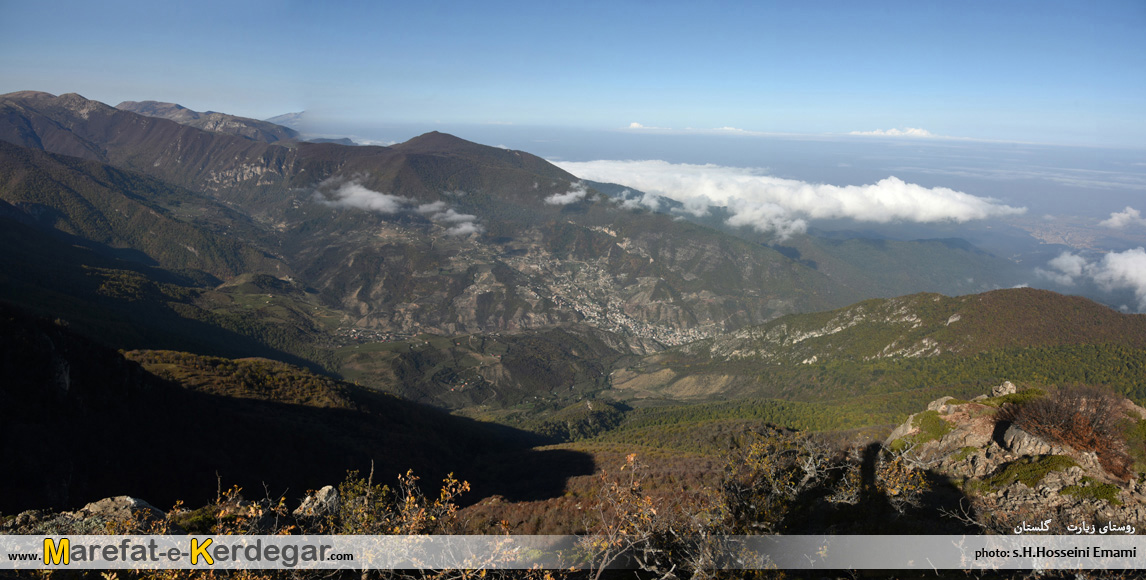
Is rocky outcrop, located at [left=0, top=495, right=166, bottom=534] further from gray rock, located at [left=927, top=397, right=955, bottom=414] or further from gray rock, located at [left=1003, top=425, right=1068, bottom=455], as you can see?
gray rock, located at [left=927, top=397, right=955, bottom=414]

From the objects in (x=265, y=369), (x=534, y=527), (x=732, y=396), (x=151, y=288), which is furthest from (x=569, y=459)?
(x=151, y=288)

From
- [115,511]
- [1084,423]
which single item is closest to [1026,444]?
[1084,423]

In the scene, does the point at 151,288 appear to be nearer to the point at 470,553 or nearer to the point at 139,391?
the point at 139,391

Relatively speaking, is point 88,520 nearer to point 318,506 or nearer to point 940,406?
point 318,506

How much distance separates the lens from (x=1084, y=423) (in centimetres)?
2227

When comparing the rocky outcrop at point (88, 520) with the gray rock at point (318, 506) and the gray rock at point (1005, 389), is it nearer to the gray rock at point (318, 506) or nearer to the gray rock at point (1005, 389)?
the gray rock at point (318, 506)

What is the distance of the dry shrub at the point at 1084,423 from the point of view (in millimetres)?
21055

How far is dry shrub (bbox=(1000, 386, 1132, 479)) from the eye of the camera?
21.1 metres

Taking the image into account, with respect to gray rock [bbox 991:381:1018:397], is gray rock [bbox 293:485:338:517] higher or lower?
lower

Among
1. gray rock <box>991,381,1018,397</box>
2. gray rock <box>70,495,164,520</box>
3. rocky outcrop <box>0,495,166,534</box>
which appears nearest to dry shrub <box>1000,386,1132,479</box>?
gray rock <box>991,381,1018,397</box>

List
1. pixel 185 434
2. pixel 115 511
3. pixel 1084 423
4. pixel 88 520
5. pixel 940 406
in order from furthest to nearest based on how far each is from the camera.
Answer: pixel 185 434, pixel 940 406, pixel 1084 423, pixel 115 511, pixel 88 520

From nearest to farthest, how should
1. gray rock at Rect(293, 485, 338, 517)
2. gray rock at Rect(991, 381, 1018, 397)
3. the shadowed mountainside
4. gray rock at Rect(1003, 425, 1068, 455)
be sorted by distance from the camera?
gray rock at Rect(1003, 425, 1068, 455), gray rock at Rect(293, 485, 338, 517), the shadowed mountainside, gray rock at Rect(991, 381, 1018, 397)

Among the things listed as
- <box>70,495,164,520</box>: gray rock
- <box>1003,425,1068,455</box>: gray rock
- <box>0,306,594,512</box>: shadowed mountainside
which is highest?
<box>1003,425,1068,455</box>: gray rock

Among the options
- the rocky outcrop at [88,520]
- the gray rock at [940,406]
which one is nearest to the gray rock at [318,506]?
the rocky outcrop at [88,520]
